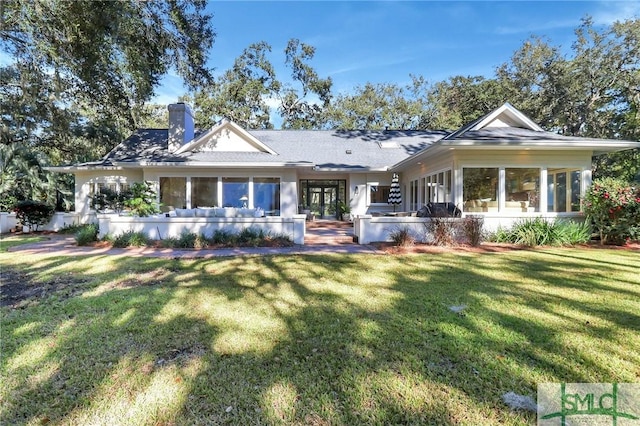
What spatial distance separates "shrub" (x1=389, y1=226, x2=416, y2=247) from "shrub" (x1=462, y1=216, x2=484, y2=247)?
1.56 meters

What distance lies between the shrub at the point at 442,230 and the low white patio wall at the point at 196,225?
3.87 meters

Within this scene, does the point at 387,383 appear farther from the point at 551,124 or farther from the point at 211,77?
the point at 551,124

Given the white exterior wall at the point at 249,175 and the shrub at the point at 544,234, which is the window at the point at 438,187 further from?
the white exterior wall at the point at 249,175

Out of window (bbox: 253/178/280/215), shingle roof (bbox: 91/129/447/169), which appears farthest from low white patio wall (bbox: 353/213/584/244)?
shingle roof (bbox: 91/129/447/169)

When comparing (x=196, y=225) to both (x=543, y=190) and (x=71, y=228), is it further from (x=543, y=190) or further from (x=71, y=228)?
(x=543, y=190)

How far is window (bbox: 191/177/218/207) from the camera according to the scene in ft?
50.2

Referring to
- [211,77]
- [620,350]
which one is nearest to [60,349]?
[620,350]

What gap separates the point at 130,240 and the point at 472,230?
10.1m

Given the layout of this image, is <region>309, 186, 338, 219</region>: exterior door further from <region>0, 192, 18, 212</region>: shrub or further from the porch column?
<region>0, 192, 18, 212</region>: shrub

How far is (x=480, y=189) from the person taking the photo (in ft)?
39.0

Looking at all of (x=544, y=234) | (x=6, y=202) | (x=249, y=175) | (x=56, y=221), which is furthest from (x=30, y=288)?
(x=6, y=202)

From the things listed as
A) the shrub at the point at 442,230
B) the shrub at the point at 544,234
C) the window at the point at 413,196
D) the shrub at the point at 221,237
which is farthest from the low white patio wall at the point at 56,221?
the shrub at the point at 544,234

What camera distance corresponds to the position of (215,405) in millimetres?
2482

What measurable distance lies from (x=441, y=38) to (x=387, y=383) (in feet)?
61.2
